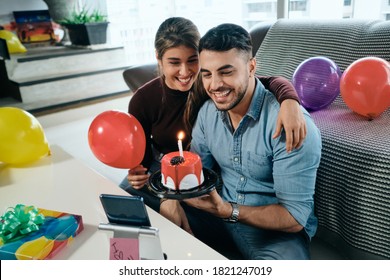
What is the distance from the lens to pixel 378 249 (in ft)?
4.00

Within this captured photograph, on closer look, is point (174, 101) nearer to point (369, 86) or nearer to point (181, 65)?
point (181, 65)

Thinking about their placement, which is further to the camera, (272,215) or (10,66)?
(10,66)

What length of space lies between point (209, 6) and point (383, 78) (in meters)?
3.04

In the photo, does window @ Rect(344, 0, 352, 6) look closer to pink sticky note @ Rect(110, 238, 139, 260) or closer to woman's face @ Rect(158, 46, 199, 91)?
woman's face @ Rect(158, 46, 199, 91)

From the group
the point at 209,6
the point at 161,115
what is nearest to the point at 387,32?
the point at 161,115

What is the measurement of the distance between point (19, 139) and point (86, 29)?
2.96 metres

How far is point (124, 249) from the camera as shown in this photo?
67 centimetres

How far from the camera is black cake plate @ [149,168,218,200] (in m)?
0.77

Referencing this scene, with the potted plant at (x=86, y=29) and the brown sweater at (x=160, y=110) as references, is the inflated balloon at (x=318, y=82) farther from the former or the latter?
the potted plant at (x=86, y=29)

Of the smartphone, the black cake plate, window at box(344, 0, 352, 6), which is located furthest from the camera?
window at box(344, 0, 352, 6)

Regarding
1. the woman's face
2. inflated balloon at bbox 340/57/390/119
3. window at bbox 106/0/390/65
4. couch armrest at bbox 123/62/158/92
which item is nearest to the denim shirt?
the woman's face

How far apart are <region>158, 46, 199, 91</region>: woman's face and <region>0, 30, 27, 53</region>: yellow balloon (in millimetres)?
3128

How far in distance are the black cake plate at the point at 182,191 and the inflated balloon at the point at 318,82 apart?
891 millimetres

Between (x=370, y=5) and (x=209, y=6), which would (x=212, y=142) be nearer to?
(x=370, y=5)
